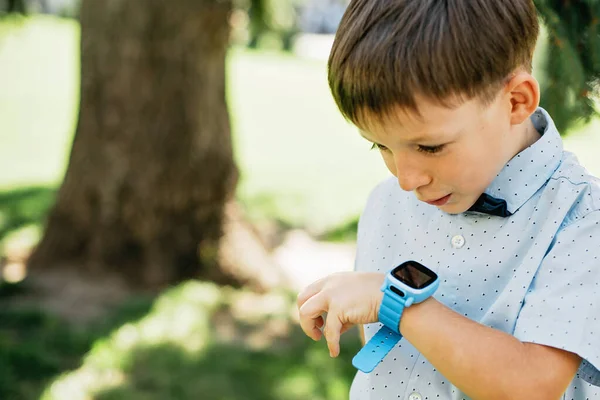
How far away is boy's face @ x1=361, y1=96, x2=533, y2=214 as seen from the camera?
4.33 ft

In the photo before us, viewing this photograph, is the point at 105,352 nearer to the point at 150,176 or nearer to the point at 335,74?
the point at 150,176

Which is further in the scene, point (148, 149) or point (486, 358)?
point (148, 149)

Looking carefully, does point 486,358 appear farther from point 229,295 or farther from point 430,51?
point 229,295

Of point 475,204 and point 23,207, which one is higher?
point 475,204

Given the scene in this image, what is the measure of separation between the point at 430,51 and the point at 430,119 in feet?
0.40

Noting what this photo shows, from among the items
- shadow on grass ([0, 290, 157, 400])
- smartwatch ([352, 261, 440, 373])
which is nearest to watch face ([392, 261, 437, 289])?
smartwatch ([352, 261, 440, 373])

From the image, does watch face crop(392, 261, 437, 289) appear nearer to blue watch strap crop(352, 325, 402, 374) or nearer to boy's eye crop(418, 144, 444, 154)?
blue watch strap crop(352, 325, 402, 374)

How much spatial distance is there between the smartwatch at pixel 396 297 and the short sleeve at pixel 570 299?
19 cm

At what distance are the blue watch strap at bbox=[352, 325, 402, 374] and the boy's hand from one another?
4 cm

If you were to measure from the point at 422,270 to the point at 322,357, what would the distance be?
271 cm

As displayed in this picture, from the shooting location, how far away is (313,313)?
1.46 meters

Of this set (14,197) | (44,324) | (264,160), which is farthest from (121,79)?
(264,160)

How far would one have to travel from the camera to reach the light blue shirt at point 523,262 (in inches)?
50.5

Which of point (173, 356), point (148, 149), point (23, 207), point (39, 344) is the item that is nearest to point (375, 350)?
point (173, 356)
